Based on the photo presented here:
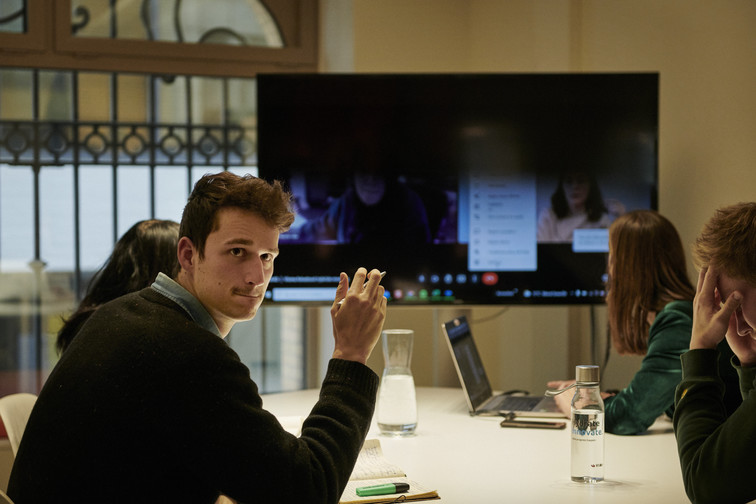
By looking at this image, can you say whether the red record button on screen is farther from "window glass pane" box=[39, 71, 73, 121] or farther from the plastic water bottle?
"window glass pane" box=[39, 71, 73, 121]

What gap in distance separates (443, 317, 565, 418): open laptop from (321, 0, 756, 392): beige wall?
1.42ft

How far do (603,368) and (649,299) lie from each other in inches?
37.6

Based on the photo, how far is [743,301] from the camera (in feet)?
5.02

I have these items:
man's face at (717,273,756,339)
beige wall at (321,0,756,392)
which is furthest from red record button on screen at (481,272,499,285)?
man's face at (717,273,756,339)

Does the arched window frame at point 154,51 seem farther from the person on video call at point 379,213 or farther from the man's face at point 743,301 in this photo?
the man's face at point 743,301

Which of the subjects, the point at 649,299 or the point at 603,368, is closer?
the point at 649,299

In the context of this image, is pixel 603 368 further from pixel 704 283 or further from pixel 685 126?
pixel 704 283

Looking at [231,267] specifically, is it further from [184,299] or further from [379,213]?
[379,213]

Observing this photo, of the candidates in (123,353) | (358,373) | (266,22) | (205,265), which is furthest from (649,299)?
(266,22)

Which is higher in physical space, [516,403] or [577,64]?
[577,64]

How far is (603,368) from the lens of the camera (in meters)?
3.33

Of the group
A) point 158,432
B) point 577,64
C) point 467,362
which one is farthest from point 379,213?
point 158,432

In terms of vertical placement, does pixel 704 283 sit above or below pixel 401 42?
below

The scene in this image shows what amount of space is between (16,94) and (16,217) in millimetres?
501
